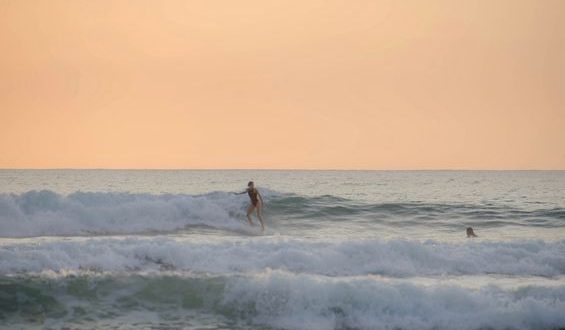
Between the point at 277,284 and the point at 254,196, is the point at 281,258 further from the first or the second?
the point at 254,196

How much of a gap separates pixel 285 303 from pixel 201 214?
1490cm

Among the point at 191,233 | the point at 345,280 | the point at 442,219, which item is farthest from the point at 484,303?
the point at 442,219

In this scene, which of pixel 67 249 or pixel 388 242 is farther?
pixel 388 242

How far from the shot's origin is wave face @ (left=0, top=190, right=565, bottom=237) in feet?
79.3

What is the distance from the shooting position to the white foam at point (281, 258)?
552 inches

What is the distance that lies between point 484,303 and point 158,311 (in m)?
5.54

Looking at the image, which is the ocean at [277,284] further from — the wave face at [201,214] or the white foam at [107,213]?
the wave face at [201,214]

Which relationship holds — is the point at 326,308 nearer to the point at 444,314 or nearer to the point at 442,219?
the point at 444,314

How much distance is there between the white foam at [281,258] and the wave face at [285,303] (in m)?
1.11

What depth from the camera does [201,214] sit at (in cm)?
2647

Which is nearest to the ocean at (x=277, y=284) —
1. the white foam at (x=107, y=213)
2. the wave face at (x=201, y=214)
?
the white foam at (x=107, y=213)

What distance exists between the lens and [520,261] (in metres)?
16.5

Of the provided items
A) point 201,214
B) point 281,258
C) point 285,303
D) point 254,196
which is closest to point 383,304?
point 285,303

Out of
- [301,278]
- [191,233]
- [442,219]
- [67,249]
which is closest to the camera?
[301,278]
